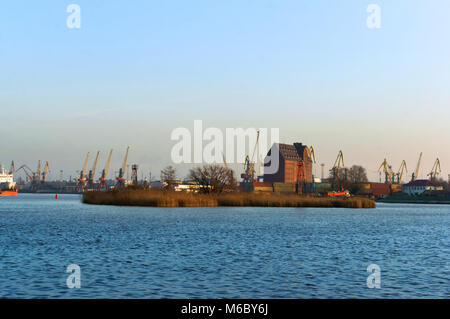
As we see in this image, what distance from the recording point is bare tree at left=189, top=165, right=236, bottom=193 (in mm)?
116688

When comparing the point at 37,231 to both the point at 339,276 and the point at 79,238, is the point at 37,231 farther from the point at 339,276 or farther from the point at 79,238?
the point at 339,276

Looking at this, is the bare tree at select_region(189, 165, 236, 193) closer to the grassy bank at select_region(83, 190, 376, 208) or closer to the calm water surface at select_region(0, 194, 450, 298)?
the grassy bank at select_region(83, 190, 376, 208)

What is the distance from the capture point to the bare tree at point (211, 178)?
11669cm

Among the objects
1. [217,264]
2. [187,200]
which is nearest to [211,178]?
[187,200]

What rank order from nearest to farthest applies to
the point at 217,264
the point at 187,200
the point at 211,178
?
the point at 217,264, the point at 187,200, the point at 211,178

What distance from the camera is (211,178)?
11694 centimetres
